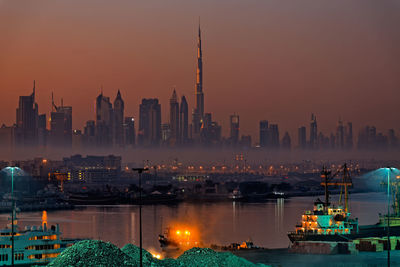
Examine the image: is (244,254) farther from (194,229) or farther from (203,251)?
(194,229)

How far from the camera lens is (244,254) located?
102ft

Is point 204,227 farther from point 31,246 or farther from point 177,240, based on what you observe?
point 31,246

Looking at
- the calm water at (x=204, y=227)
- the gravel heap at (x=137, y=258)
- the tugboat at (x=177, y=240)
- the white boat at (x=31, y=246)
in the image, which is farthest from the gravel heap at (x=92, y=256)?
the calm water at (x=204, y=227)

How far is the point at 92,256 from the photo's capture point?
19031 millimetres

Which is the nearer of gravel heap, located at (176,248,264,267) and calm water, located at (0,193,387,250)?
gravel heap, located at (176,248,264,267)

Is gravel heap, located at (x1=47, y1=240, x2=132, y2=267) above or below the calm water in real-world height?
above

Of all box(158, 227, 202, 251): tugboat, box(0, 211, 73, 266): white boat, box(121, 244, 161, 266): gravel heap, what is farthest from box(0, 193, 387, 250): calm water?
box(121, 244, 161, 266): gravel heap

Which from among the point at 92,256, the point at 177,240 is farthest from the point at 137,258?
the point at 177,240

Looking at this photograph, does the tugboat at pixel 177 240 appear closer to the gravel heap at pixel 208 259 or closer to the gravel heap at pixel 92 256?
the gravel heap at pixel 208 259

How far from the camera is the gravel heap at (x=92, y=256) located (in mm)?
18922

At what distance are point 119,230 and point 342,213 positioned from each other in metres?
20.4

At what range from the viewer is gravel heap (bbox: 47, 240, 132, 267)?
18922 mm

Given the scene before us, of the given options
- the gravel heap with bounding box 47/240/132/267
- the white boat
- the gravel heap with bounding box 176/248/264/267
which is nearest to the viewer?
the gravel heap with bounding box 47/240/132/267

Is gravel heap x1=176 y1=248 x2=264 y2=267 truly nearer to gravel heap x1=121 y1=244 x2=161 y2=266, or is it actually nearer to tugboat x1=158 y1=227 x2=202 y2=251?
gravel heap x1=121 y1=244 x2=161 y2=266
